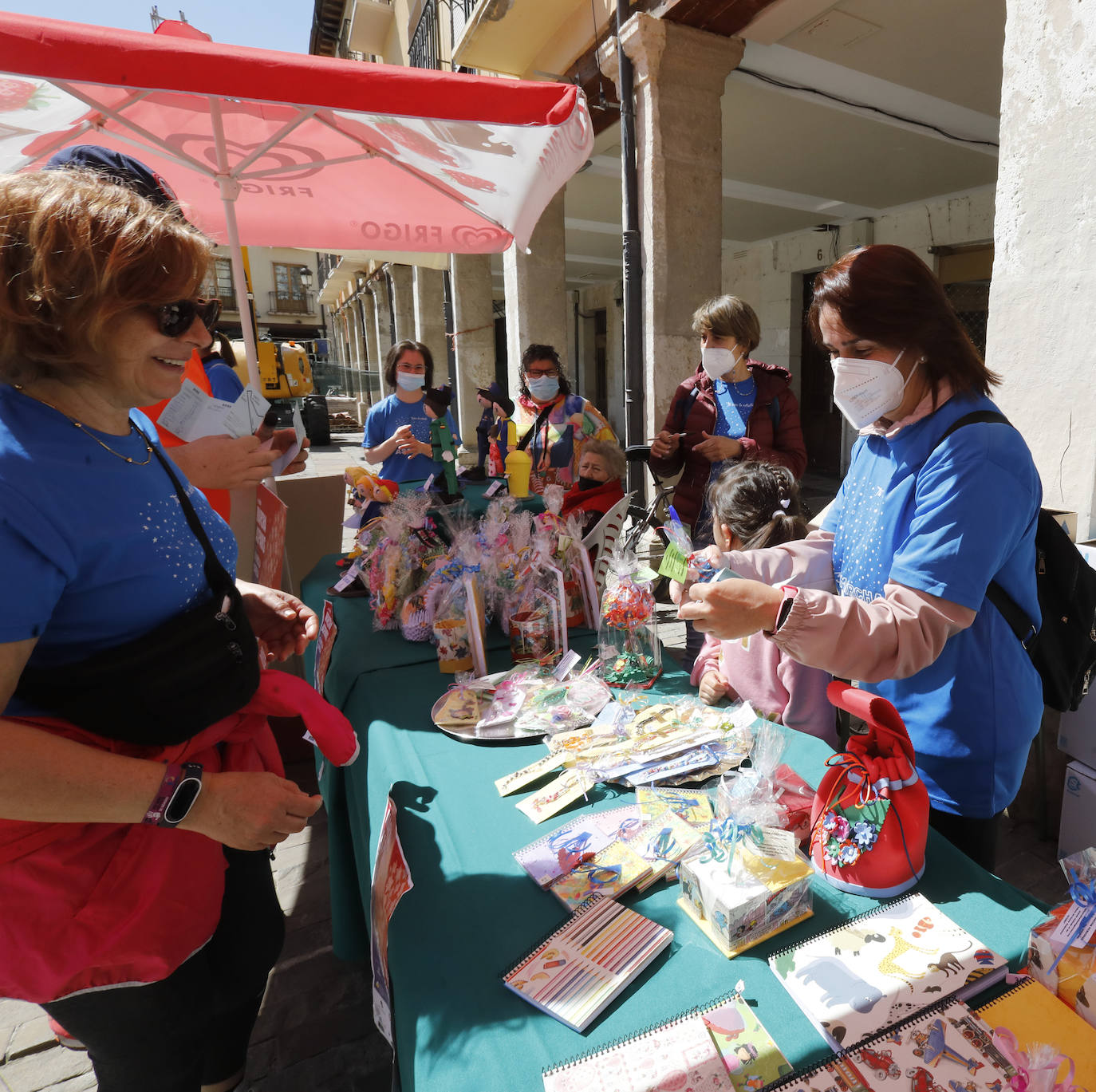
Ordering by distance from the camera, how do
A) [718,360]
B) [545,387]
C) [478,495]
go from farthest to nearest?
1. [545,387]
2. [478,495]
3. [718,360]

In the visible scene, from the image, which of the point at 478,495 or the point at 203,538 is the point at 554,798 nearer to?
the point at 203,538

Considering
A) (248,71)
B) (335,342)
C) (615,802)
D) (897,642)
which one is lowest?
(615,802)

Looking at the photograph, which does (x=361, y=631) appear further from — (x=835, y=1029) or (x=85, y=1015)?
(x=835, y=1029)

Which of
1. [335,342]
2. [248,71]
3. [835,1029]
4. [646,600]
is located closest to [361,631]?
[646,600]

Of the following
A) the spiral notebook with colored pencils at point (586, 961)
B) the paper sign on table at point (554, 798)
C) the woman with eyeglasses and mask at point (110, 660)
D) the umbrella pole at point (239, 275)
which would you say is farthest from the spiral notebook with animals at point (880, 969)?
A: the umbrella pole at point (239, 275)

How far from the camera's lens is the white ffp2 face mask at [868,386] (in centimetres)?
142

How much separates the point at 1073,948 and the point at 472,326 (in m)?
10.7

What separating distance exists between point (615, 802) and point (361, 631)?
1444 millimetres

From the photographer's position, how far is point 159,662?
111 centimetres

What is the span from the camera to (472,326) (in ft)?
34.8

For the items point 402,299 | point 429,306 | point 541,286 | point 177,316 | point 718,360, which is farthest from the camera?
point 402,299

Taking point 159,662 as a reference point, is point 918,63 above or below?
above

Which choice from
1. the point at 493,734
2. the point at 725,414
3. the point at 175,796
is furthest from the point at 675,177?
the point at 175,796

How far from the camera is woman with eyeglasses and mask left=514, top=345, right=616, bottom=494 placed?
4.43 m
